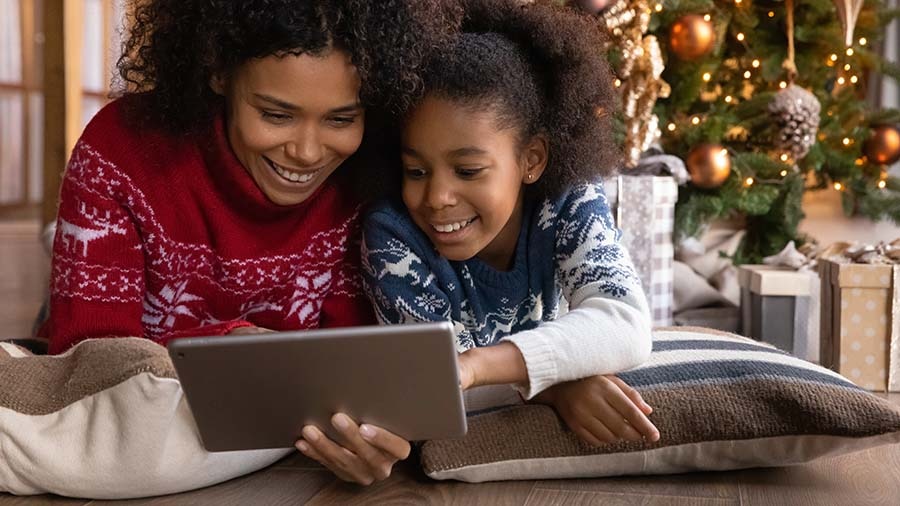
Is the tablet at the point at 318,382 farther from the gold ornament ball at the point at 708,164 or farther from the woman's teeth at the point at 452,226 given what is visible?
the gold ornament ball at the point at 708,164

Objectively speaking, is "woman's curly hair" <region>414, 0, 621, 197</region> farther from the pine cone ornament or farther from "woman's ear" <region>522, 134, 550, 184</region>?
the pine cone ornament

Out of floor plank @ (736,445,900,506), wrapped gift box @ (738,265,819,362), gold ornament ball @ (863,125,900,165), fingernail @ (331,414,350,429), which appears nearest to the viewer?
fingernail @ (331,414,350,429)

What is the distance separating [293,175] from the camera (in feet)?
5.12

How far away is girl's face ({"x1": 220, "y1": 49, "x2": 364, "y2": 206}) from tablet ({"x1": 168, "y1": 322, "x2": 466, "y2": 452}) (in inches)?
15.7

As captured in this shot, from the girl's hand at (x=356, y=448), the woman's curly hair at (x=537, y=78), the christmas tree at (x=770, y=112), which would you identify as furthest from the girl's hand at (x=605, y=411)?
the christmas tree at (x=770, y=112)

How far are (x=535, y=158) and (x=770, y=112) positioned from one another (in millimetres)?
1526

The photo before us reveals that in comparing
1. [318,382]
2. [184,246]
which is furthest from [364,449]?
[184,246]

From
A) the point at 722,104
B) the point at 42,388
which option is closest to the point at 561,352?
the point at 42,388

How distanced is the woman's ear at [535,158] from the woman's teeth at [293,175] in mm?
299

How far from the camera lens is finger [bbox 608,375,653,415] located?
1367 millimetres

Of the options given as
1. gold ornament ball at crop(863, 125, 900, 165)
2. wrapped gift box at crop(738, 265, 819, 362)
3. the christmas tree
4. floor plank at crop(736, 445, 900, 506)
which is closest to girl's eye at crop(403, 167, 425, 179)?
floor plank at crop(736, 445, 900, 506)

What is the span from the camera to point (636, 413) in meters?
1.35

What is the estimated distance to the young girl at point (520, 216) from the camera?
137 centimetres

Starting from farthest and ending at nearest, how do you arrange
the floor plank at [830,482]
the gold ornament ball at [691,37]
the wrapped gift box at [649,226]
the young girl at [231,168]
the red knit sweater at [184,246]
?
the gold ornament ball at [691,37]
the wrapped gift box at [649,226]
the red knit sweater at [184,246]
the young girl at [231,168]
the floor plank at [830,482]
